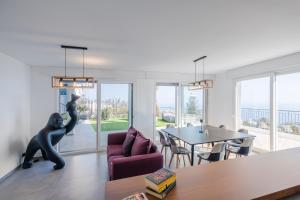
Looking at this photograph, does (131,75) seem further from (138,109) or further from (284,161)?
(284,161)

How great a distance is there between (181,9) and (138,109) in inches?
158

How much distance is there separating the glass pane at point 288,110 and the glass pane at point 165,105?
3.08 metres

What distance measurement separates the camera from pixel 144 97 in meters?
5.54

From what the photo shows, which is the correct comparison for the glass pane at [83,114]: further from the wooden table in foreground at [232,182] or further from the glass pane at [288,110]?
the glass pane at [288,110]

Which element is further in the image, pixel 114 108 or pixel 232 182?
pixel 114 108

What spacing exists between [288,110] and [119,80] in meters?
4.74

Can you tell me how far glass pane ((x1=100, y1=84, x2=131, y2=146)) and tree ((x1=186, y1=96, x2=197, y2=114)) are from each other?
2336 millimetres

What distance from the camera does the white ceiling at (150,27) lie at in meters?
1.69

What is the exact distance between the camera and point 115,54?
11.4 ft

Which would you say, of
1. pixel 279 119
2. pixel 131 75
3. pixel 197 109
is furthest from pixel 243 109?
pixel 131 75

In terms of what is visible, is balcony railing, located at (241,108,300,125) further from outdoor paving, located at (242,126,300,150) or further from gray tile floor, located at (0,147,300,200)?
gray tile floor, located at (0,147,300,200)

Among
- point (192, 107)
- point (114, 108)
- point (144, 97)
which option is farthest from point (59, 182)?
point (192, 107)

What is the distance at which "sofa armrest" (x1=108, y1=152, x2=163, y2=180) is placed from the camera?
2.44m

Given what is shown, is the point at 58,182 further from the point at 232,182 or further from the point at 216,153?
the point at 232,182
